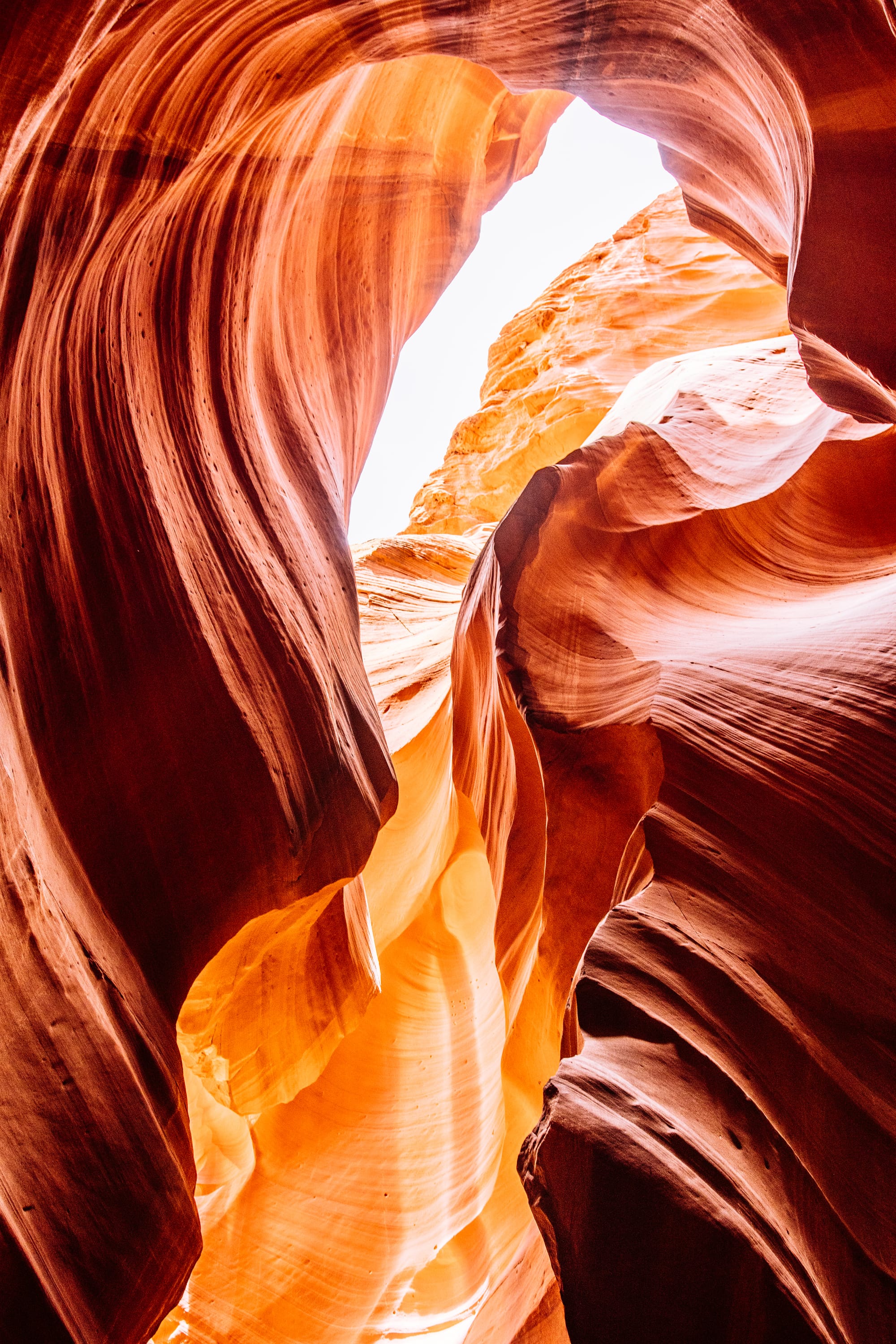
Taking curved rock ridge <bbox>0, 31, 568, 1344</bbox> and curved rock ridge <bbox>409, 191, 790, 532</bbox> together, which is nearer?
curved rock ridge <bbox>0, 31, 568, 1344</bbox>

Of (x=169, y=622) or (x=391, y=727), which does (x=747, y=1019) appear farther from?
(x=391, y=727)

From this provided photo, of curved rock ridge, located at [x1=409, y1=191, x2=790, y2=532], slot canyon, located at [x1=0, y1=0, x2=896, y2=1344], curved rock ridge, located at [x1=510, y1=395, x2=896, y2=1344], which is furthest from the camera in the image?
curved rock ridge, located at [x1=409, y1=191, x2=790, y2=532]

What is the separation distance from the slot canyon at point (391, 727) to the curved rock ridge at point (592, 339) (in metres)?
3.35

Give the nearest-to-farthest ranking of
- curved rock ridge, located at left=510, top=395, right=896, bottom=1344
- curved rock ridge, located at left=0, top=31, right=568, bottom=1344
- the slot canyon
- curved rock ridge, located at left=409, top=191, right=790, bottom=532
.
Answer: curved rock ridge, located at left=510, top=395, right=896, bottom=1344 → the slot canyon → curved rock ridge, located at left=0, top=31, right=568, bottom=1344 → curved rock ridge, located at left=409, top=191, right=790, bottom=532

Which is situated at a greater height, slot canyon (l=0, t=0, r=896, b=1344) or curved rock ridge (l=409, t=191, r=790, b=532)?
curved rock ridge (l=409, t=191, r=790, b=532)

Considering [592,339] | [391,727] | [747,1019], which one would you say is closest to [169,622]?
[747,1019]

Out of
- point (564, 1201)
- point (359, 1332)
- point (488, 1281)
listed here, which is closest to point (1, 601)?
point (564, 1201)

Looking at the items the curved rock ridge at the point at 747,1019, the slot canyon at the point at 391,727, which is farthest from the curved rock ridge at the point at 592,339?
the curved rock ridge at the point at 747,1019

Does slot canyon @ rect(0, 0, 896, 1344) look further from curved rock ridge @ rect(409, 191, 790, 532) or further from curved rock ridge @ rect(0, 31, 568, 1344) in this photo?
curved rock ridge @ rect(409, 191, 790, 532)

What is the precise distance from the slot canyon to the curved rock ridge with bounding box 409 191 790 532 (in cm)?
335

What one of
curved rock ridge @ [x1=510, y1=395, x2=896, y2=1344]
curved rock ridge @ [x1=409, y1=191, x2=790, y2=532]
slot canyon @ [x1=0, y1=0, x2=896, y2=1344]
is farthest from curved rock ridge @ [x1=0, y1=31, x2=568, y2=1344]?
curved rock ridge @ [x1=409, y1=191, x2=790, y2=532]

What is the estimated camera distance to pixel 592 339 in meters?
8.52

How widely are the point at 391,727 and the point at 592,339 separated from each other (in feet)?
18.7

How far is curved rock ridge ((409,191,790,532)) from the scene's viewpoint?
26.1ft
